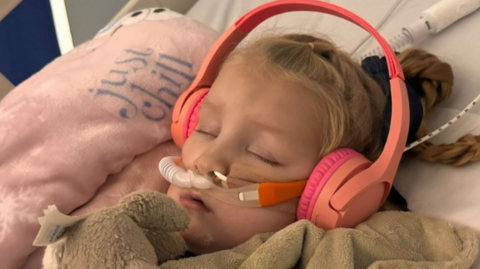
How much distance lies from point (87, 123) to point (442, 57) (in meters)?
0.75

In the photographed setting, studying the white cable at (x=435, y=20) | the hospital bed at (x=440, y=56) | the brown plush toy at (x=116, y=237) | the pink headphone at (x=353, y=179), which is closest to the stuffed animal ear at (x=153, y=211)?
the brown plush toy at (x=116, y=237)

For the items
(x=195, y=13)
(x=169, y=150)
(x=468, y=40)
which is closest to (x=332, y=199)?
(x=169, y=150)

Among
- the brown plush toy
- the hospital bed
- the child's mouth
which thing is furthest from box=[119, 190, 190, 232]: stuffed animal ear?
the hospital bed

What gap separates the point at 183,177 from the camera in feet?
2.75

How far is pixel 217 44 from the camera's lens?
1.03 meters

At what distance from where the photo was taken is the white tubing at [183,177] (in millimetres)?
816

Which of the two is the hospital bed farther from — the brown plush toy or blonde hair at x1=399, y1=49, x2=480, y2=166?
the brown plush toy

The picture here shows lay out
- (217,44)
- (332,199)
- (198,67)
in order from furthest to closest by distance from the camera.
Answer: (198,67)
(217,44)
(332,199)

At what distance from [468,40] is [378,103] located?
0.33m

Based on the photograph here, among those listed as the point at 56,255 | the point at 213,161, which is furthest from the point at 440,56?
the point at 56,255

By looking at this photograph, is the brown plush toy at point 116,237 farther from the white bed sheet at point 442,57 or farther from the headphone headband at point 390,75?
the white bed sheet at point 442,57

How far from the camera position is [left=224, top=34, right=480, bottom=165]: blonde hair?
35.4 inches

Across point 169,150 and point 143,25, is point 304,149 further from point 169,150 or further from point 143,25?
point 143,25

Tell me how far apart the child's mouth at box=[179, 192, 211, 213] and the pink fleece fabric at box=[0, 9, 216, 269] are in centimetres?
16
